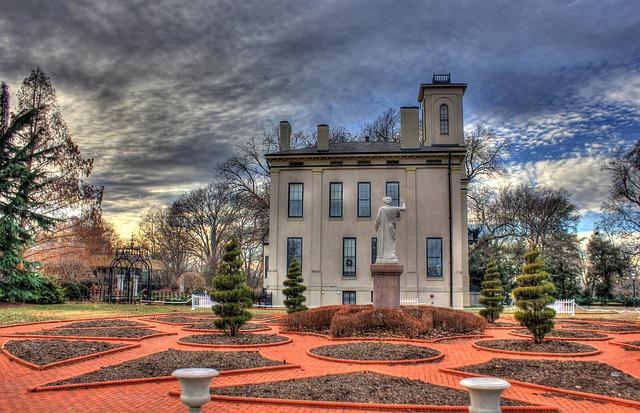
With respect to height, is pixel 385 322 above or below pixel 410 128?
below

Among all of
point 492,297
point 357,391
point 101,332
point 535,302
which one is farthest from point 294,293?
point 357,391

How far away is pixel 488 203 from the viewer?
51531mm

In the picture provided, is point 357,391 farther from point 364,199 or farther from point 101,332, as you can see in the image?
point 364,199

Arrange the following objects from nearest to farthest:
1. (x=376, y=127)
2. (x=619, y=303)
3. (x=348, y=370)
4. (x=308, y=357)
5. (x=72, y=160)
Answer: (x=348, y=370) < (x=308, y=357) < (x=72, y=160) < (x=619, y=303) < (x=376, y=127)

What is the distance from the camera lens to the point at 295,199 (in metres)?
37.1

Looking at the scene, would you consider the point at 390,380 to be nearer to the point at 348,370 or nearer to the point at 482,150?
the point at 348,370

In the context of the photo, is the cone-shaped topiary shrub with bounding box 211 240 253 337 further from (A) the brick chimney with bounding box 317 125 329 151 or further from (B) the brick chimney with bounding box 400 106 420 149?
(B) the brick chimney with bounding box 400 106 420 149

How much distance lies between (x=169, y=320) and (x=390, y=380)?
15350mm

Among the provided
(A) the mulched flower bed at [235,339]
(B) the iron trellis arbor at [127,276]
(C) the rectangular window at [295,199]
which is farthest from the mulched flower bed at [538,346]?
(B) the iron trellis arbor at [127,276]

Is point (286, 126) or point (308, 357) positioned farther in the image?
point (286, 126)

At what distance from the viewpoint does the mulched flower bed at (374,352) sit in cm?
1279

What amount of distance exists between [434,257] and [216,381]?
26835 millimetres

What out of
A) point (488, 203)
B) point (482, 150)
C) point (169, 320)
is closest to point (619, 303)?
point (488, 203)

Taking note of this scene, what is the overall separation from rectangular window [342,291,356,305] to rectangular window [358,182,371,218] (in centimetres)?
525
